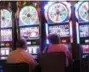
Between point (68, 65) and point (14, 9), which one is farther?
point (14, 9)

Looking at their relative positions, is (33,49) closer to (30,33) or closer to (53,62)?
(30,33)

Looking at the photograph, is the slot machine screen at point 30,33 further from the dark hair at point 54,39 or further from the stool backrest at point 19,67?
the stool backrest at point 19,67

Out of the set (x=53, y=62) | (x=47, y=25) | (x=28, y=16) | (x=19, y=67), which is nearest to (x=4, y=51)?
(x=28, y=16)

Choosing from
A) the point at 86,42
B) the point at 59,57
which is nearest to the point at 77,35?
the point at 86,42

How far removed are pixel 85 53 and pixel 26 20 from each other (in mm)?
1473

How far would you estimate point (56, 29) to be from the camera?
18.5ft

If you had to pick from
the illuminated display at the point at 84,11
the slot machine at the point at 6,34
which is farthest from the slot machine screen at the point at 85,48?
the slot machine at the point at 6,34

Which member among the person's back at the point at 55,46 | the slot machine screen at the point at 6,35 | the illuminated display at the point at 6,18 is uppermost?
the illuminated display at the point at 6,18

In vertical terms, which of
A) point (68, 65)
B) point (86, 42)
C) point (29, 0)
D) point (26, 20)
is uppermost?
point (29, 0)

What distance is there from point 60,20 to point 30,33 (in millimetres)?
710

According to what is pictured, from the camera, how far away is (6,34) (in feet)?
19.8

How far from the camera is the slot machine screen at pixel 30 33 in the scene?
580 cm

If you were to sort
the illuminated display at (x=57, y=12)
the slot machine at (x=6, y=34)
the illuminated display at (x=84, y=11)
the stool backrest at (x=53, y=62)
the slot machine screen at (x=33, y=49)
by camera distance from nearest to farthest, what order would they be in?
the stool backrest at (x=53, y=62) → the illuminated display at (x=84, y=11) → the illuminated display at (x=57, y=12) → the slot machine screen at (x=33, y=49) → the slot machine at (x=6, y=34)

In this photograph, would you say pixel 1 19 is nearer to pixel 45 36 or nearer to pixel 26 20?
pixel 26 20
